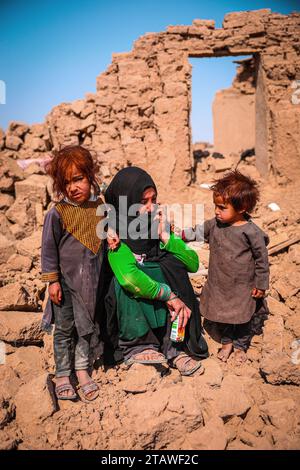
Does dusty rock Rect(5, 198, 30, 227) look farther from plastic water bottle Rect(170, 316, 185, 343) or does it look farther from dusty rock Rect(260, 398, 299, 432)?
dusty rock Rect(260, 398, 299, 432)

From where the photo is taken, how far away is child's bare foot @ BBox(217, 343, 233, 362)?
→ 261cm

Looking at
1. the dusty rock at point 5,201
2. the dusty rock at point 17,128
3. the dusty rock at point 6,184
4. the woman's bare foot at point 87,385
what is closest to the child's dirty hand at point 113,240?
the woman's bare foot at point 87,385

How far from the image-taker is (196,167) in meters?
6.43

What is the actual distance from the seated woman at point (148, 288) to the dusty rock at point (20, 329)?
2.61 ft

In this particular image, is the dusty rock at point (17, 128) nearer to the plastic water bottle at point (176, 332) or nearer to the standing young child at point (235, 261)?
the standing young child at point (235, 261)

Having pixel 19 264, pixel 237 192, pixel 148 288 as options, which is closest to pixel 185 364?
pixel 148 288

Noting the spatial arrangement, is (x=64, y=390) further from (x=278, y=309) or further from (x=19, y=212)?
(x=19, y=212)

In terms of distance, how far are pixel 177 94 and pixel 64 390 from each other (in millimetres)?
4883

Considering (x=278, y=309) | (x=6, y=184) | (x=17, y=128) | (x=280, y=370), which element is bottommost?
(x=280, y=370)

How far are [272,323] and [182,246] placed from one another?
43.8 inches

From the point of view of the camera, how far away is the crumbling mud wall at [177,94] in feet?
18.0

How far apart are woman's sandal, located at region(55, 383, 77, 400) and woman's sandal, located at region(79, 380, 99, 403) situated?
7cm

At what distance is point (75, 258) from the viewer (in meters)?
2.18

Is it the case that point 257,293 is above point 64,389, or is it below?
above
